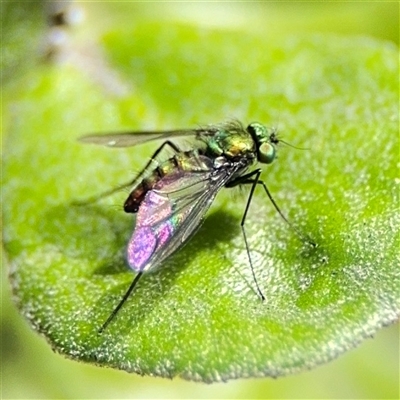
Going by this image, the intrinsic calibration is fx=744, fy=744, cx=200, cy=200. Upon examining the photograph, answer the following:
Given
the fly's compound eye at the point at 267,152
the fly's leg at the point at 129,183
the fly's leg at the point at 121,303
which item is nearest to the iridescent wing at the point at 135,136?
the fly's leg at the point at 129,183

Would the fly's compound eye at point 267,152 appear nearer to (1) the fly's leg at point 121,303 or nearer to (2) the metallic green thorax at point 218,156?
(2) the metallic green thorax at point 218,156

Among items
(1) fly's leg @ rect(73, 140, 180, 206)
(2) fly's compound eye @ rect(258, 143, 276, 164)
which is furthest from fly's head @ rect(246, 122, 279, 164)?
(1) fly's leg @ rect(73, 140, 180, 206)

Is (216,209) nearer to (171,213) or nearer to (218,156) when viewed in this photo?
(218,156)

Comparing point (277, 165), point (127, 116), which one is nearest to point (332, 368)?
point (277, 165)

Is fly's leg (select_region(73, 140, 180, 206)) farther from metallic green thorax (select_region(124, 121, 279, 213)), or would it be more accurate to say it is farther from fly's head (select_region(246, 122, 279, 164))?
fly's head (select_region(246, 122, 279, 164))

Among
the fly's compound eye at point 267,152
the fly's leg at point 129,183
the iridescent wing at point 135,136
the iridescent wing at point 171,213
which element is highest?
the iridescent wing at point 135,136

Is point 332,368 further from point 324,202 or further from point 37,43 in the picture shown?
point 37,43

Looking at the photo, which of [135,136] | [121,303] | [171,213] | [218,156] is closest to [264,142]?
[218,156]
